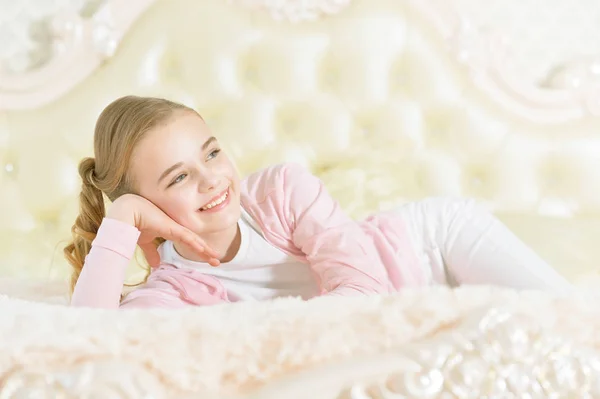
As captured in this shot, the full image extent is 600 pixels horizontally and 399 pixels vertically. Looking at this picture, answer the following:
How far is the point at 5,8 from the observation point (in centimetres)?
206

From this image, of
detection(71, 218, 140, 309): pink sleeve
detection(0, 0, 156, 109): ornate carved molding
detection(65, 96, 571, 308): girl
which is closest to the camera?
detection(71, 218, 140, 309): pink sleeve

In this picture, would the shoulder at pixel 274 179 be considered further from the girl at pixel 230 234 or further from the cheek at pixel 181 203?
the cheek at pixel 181 203

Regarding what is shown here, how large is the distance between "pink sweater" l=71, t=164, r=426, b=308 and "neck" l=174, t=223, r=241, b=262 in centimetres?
4

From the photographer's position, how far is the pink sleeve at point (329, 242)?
47.1 inches

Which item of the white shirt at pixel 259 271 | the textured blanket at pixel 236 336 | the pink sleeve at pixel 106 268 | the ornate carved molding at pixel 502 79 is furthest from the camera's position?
the ornate carved molding at pixel 502 79

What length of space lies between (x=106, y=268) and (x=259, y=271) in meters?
0.36

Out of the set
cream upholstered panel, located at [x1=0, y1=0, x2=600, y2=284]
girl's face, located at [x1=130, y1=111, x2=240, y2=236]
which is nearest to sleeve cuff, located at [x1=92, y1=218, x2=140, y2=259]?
girl's face, located at [x1=130, y1=111, x2=240, y2=236]

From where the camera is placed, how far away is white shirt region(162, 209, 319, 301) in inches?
52.4

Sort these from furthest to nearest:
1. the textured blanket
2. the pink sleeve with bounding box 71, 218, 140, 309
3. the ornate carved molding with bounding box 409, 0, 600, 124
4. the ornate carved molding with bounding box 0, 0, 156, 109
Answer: the ornate carved molding with bounding box 409, 0, 600, 124 < the ornate carved molding with bounding box 0, 0, 156, 109 < the pink sleeve with bounding box 71, 218, 140, 309 < the textured blanket

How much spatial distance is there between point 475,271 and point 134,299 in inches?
27.6

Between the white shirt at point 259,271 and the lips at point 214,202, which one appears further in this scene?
the white shirt at point 259,271

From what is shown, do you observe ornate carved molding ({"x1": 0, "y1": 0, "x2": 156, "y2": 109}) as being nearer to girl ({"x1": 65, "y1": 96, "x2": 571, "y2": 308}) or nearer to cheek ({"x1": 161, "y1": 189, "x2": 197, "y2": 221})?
girl ({"x1": 65, "y1": 96, "x2": 571, "y2": 308})

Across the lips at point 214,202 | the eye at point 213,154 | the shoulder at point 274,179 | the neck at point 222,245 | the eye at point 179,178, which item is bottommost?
the neck at point 222,245

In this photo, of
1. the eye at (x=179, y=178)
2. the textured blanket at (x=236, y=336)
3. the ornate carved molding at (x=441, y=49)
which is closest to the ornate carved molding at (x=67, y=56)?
the ornate carved molding at (x=441, y=49)
